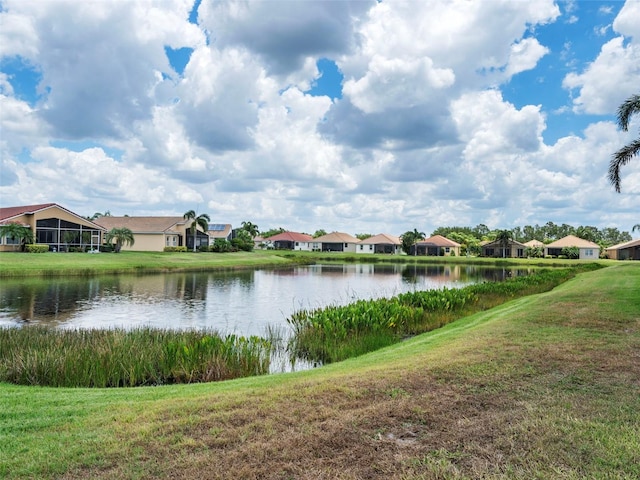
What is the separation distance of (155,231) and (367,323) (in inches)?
2553

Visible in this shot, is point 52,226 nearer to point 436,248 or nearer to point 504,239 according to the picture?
point 436,248

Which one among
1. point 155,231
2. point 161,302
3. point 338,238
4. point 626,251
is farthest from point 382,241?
point 161,302

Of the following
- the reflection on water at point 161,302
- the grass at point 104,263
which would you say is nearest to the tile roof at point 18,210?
the grass at point 104,263

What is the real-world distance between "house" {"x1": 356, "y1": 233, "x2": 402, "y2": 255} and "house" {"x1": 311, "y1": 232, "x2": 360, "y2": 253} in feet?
6.02

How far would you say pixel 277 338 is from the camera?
16906mm

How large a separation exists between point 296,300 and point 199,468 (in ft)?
83.1

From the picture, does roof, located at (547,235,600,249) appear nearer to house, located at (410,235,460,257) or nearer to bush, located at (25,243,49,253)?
house, located at (410,235,460,257)

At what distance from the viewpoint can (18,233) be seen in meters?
52.2

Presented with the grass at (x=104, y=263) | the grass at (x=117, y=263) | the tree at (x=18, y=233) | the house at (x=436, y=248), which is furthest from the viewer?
the house at (x=436, y=248)

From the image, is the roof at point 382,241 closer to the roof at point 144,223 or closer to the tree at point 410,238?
the tree at point 410,238

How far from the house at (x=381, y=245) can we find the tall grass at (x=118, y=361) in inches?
4010

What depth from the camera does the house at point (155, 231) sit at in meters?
75.4

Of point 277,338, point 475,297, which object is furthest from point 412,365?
point 475,297

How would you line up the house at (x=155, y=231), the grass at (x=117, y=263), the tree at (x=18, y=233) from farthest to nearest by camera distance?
the house at (x=155, y=231) → the tree at (x=18, y=233) → the grass at (x=117, y=263)
